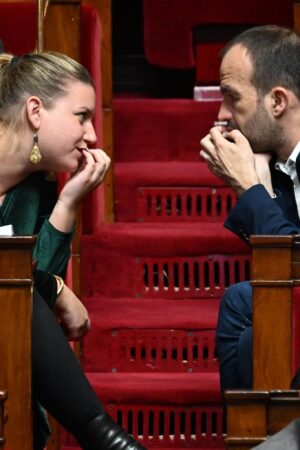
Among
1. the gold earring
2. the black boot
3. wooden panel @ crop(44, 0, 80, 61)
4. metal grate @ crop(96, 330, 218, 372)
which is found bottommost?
the black boot

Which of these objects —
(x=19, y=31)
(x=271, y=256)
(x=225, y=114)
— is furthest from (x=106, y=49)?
(x=271, y=256)

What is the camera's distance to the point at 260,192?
4.73 ft

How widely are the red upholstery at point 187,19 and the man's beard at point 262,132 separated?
0.81 metres

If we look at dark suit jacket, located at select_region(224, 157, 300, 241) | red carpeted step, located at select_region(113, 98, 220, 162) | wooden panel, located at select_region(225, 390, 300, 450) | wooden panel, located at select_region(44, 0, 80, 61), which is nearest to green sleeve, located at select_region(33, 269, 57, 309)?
dark suit jacket, located at select_region(224, 157, 300, 241)

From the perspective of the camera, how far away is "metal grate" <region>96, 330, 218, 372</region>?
1.74 meters

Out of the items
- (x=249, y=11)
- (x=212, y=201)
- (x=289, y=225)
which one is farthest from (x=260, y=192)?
(x=249, y=11)

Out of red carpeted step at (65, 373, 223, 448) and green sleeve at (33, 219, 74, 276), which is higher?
green sleeve at (33, 219, 74, 276)

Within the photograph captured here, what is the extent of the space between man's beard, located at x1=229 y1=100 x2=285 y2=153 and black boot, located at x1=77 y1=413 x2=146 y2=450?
41 centimetres

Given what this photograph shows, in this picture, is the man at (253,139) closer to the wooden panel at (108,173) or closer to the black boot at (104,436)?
the black boot at (104,436)

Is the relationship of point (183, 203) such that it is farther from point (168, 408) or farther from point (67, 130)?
point (67, 130)

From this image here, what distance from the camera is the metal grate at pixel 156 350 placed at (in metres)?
1.74

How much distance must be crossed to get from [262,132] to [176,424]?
375mm

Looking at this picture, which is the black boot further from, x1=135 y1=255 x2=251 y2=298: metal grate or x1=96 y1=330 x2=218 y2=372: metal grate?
x1=135 y1=255 x2=251 y2=298: metal grate

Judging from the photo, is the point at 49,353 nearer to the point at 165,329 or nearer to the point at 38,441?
the point at 38,441
